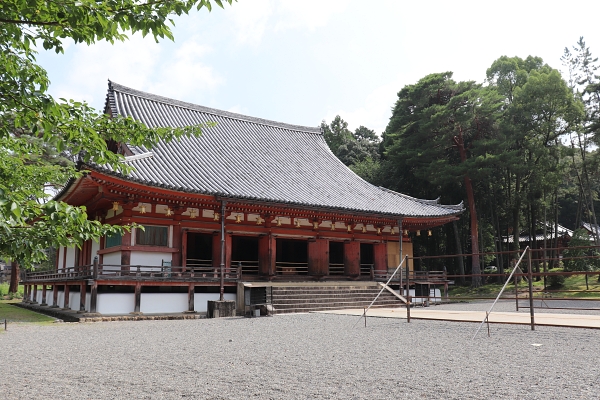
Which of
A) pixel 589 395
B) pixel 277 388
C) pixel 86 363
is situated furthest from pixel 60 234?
pixel 589 395

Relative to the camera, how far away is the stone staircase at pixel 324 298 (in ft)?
49.4

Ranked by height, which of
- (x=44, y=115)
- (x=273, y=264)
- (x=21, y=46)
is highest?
(x=21, y=46)

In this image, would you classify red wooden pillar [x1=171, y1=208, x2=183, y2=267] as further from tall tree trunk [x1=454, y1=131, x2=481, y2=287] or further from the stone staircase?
tall tree trunk [x1=454, y1=131, x2=481, y2=287]

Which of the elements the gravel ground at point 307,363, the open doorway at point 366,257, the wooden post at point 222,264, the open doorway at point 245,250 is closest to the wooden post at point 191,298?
the wooden post at point 222,264

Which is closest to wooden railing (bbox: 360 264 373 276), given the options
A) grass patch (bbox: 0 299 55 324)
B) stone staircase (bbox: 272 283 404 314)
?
stone staircase (bbox: 272 283 404 314)

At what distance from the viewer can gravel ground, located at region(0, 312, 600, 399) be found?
453 centimetres

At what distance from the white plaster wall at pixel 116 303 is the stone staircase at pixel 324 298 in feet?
14.5

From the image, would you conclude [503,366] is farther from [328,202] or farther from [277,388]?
[328,202]

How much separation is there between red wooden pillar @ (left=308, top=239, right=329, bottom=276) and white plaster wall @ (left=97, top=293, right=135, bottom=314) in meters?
7.51

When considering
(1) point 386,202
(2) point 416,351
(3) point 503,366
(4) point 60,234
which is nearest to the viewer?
(4) point 60,234

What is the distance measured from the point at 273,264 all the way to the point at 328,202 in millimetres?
3335

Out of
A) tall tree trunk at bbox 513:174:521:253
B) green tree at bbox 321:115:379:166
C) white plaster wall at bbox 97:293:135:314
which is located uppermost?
green tree at bbox 321:115:379:166

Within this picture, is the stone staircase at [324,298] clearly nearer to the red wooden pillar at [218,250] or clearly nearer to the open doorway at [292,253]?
the red wooden pillar at [218,250]

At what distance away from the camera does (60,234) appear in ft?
12.4
